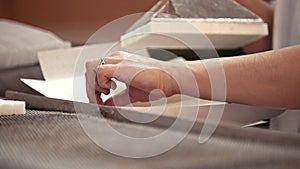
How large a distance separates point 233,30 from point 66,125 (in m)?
0.54

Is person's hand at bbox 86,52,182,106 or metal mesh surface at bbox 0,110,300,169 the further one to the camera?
person's hand at bbox 86,52,182,106

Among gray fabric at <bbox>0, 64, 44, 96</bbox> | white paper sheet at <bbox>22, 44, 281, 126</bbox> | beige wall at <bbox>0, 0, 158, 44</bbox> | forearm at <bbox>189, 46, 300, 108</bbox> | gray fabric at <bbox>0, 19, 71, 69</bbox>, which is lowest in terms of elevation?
beige wall at <bbox>0, 0, 158, 44</bbox>

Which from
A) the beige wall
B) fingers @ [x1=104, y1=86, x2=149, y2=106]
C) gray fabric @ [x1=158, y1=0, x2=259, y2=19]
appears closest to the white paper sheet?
fingers @ [x1=104, y1=86, x2=149, y2=106]

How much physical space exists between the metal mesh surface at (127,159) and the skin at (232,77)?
14 cm

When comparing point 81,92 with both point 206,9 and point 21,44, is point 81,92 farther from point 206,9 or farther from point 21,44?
point 21,44

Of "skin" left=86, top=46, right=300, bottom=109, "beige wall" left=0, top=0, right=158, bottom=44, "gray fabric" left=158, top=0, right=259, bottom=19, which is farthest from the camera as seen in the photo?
"beige wall" left=0, top=0, right=158, bottom=44

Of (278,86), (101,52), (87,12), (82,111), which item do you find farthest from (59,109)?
(87,12)

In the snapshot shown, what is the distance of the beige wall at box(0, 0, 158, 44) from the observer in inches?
85.1

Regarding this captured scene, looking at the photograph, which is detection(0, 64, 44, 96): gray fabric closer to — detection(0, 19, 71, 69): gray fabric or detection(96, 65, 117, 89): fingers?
detection(0, 19, 71, 69): gray fabric

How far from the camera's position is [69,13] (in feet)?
7.21

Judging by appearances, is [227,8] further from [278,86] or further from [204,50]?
[278,86]

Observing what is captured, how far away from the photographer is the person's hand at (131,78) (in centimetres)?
56

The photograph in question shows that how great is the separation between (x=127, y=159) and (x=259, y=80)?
256 millimetres

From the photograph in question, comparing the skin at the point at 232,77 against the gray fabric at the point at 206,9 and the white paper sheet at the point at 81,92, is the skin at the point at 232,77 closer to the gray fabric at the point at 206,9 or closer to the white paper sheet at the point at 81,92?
the white paper sheet at the point at 81,92
